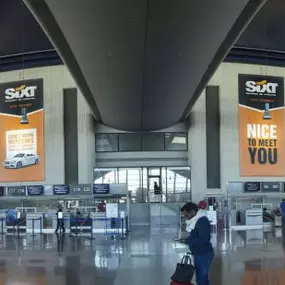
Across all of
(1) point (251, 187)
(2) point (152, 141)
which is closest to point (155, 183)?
(2) point (152, 141)

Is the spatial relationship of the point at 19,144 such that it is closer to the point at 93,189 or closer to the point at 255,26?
the point at 93,189

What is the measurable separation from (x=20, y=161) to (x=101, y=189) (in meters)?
8.49

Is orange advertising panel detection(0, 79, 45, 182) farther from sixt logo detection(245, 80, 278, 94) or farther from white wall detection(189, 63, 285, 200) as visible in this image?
sixt logo detection(245, 80, 278, 94)

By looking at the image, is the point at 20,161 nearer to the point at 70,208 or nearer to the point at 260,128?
the point at 70,208

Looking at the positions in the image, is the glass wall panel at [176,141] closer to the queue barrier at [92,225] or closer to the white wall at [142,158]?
the white wall at [142,158]

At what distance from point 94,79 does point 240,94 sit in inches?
694

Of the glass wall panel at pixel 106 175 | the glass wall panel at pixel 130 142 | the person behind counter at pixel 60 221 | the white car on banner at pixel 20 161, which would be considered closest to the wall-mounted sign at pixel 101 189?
the person behind counter at pixel 60 221

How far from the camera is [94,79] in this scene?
13797 mm

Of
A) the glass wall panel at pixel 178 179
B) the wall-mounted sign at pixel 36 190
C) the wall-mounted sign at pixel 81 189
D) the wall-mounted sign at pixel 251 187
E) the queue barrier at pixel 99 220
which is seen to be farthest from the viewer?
the glass wall panel at pixel 178 179

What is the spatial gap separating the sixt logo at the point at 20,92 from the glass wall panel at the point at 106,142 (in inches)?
181

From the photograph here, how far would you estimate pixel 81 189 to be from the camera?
79.5 ft

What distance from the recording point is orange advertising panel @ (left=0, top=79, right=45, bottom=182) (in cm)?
3025

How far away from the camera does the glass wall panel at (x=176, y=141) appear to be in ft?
100

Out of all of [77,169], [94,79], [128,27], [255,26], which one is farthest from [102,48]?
[77,169]
